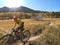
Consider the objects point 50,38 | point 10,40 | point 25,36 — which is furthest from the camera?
point 50,38

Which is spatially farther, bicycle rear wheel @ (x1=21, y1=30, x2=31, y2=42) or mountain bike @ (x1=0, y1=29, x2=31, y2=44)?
bicycle rear wheel @ (x1=21, y1=30, x2=31, y2=42)

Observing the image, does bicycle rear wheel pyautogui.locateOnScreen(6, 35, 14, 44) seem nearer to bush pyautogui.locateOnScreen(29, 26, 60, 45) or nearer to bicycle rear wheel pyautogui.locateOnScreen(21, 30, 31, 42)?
bicycle rear wheel pyautogui.locateOnScreen(21, 30, 31, 42)

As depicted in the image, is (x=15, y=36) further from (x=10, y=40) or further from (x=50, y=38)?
(x=50, y=38)

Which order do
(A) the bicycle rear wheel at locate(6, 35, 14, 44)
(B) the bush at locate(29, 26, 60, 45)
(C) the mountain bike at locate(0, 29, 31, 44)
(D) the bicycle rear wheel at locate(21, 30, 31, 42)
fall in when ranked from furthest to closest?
(B) the bush at locate(29, 26, 60, 45) < (D) the bicycle rear wheel at locate(21, 30, 31, 42) < (A) the bicycle rear wheel at locate(6, 35, 14, 44) < (C) the mountain bike at locate(0, 29, 31, 44)

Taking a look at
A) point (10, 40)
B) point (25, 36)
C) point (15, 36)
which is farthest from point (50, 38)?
point (10, 40)

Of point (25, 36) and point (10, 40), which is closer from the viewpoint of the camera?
point (10, 40)

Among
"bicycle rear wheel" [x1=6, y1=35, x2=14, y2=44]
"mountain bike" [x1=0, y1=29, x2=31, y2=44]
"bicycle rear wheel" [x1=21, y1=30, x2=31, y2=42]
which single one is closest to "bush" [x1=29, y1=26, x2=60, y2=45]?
"bicycle rear wheel" [x1=21, y1=30, x2=31, y2=42]

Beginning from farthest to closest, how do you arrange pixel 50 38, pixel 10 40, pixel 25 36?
pixel 50 38, pixel 25 36, pixel 10 40

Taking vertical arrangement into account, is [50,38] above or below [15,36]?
below

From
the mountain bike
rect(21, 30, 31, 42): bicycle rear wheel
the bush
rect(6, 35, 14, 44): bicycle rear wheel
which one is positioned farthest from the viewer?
the bush

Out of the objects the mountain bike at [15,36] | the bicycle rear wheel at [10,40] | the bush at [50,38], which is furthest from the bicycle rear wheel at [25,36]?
the bush at [50,38]

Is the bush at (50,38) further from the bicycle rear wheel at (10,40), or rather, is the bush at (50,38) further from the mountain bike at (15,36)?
the bicycle rear wheel at (10,40)

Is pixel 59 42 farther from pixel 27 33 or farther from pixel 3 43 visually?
pixel 3 43

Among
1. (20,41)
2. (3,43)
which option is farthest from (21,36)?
(3,43)
